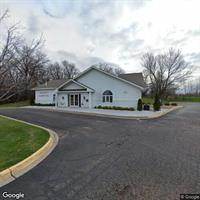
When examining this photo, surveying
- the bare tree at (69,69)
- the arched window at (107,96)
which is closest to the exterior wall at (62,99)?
the arched window at (107,96)

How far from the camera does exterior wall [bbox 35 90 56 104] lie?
34.9 metres

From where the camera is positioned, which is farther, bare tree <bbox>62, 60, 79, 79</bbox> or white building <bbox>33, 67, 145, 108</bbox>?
bare tree <bbox>62, 60, 79, 79</bbox>

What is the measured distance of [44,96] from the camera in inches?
1401

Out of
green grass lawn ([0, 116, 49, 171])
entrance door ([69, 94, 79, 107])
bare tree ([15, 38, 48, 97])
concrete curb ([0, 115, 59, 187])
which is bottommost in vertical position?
concrete curb ([0, 115, 59, 187])

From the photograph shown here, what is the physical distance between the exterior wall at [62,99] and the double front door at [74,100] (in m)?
0.79

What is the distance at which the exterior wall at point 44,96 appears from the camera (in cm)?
3489

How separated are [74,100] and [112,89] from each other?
6902 mm

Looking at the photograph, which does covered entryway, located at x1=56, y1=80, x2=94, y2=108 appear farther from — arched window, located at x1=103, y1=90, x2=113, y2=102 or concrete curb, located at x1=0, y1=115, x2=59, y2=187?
→ concrete curb, located at x1=0, y1=115, x2=59, y2=187

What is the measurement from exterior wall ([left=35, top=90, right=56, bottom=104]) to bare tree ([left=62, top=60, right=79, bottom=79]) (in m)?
32.2

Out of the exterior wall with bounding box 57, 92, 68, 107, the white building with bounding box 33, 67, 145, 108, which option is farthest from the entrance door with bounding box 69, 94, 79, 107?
the exterior wall with bounding box 57, 92, 68, 107

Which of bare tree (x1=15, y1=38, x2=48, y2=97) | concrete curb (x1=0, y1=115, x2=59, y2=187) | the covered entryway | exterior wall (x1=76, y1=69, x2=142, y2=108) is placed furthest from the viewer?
the covered entryway

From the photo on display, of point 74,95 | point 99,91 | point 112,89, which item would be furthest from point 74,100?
point 112,89

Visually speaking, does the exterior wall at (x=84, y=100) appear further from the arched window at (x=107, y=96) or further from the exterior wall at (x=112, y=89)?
the arched window at (x=107, y=96)

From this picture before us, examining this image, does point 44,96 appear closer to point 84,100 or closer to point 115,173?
point 84,100
